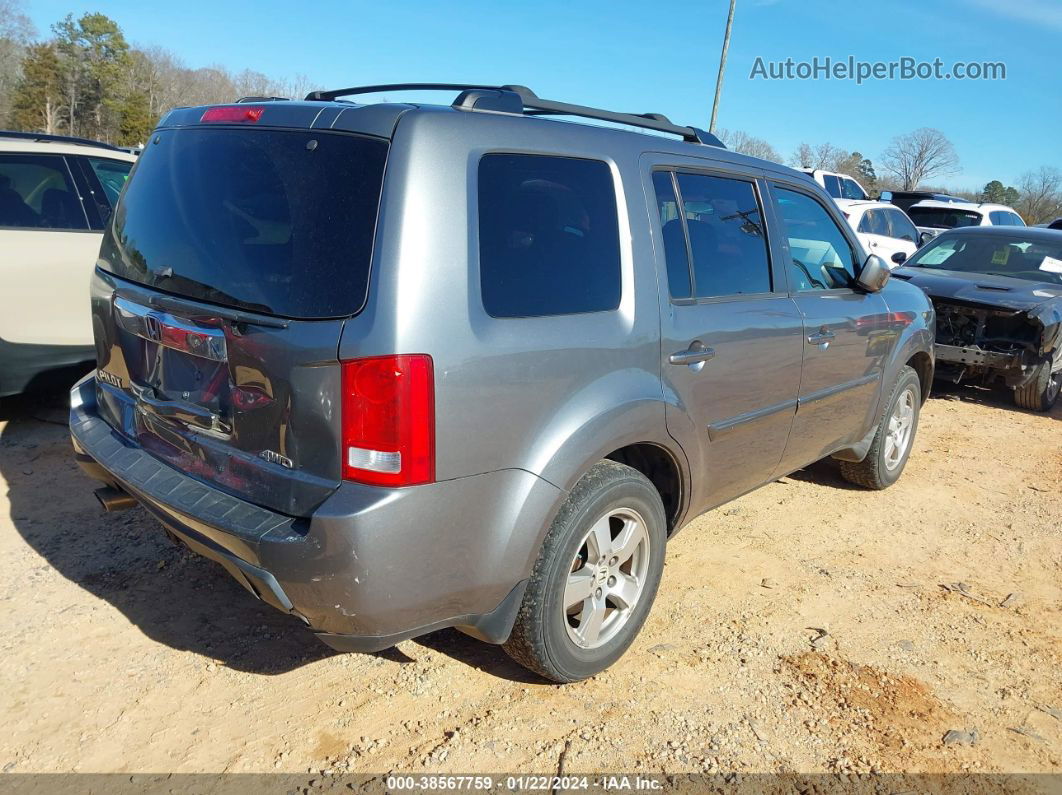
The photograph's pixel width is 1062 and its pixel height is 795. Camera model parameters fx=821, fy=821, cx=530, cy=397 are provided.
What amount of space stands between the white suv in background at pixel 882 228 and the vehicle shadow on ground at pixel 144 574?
11.0m

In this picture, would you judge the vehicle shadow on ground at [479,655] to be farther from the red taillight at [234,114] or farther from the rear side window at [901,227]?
the rear side window at [901,227]

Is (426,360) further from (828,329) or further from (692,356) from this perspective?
(828,329)

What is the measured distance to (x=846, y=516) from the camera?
15.7 feet

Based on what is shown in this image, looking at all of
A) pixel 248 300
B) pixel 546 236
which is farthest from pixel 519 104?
pixel 248 300

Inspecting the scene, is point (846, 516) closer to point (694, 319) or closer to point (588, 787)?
point (694, 319)

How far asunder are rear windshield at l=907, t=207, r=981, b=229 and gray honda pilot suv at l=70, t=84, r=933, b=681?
15512 millimetres

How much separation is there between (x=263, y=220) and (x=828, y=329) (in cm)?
272

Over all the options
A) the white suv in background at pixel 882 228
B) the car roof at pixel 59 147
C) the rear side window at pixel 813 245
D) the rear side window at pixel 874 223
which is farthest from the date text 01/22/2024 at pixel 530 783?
the rear side window at pixel 874 223

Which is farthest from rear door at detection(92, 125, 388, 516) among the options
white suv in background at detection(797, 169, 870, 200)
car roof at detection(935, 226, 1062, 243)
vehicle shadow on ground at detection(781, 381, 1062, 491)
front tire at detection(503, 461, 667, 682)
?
white suv in background at detection(797, 169, 870, 200)

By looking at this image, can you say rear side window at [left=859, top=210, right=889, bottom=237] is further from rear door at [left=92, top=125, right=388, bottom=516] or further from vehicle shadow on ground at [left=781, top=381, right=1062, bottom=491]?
rear door at [left=92, top=125, right=388, bottom=516]

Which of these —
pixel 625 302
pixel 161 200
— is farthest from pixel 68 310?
pixel 625 302

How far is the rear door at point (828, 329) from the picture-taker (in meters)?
3.91

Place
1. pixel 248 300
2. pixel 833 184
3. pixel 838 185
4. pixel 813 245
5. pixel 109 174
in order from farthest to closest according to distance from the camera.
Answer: pixel 838 185 → pixel 833 184 → pixel 109 174 → pixel 813 245 → pixel 248 300

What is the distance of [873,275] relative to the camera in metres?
4.21
